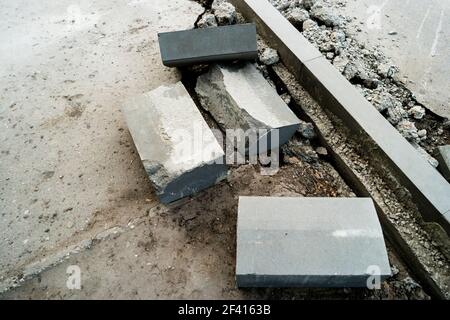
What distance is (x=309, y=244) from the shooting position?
222 cm

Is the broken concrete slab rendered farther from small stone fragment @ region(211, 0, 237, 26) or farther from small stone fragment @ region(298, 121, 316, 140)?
small stone fragment @ region(211, 0, 237, 26)

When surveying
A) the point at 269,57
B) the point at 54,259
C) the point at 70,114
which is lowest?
the point at 54,259

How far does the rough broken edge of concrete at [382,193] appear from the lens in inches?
92.8

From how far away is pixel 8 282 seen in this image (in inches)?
96.4

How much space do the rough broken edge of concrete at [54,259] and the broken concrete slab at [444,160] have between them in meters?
2.68

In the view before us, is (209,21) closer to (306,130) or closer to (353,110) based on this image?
(306,130)

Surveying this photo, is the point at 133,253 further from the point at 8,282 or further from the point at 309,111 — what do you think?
the point at 309,111

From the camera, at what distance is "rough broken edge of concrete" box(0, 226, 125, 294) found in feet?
8.03

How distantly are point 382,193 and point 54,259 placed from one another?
2558mm

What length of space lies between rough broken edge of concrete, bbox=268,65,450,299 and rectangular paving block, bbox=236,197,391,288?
332 millimetres

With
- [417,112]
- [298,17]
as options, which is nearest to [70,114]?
[298,17]

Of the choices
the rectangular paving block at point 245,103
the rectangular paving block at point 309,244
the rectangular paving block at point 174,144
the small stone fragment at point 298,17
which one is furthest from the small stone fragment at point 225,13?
the rectangular paving block at point 309,244

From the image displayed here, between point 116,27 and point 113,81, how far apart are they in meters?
1.07
